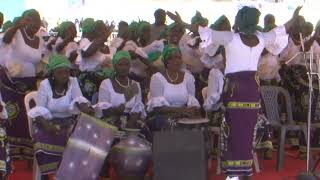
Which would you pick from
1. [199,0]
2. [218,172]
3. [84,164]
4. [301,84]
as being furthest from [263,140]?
[199,0]

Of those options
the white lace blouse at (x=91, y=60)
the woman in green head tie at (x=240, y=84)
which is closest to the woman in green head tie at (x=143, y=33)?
the white lace blouse at (x=91, y=60)

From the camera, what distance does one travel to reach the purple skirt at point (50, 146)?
16.2 ft

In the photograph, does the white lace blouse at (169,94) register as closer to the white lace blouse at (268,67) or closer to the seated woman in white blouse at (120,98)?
the seated woman in white blouse at (120,98)

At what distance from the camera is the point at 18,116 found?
6.05 metres

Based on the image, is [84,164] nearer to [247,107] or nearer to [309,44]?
[247,107]

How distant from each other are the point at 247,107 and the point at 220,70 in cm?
90

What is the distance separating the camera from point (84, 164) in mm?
4703

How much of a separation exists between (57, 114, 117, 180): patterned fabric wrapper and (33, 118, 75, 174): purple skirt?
24cm

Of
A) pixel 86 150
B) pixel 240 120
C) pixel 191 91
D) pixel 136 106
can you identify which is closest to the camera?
pixel 86 150

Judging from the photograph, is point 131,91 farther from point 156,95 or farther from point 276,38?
point 276,38

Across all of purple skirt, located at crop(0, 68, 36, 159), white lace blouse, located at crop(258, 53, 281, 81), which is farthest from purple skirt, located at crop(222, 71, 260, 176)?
purple skirt, located at crop(0, 68, 36, 159)

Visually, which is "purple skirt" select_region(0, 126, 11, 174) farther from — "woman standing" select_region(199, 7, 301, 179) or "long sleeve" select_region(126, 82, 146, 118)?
"woman standing" select_region(199, 7, 301, 179)

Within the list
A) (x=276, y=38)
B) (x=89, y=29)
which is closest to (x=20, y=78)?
(x=89, y=29)

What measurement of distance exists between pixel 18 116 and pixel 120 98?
1.27 metres
